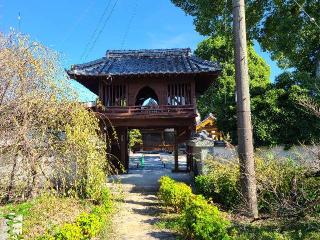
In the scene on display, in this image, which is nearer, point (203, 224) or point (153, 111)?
point (203, 224)

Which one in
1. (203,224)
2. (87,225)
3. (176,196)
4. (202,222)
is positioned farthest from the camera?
(176,196)

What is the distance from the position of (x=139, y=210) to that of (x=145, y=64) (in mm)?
10388

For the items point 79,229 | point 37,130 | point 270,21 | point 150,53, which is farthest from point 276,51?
point 79,229

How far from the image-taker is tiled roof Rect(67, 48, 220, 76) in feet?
60.8

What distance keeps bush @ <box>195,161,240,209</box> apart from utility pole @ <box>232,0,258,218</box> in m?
1.03

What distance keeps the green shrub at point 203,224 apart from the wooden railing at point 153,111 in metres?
10.2

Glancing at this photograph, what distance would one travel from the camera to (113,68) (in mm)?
19688

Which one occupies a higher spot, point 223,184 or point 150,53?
point 150,53

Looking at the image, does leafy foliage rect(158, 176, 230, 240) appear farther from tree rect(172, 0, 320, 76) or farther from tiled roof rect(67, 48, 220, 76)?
tree rect(172, 0, 320, 76)

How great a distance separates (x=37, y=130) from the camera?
9.35 meters

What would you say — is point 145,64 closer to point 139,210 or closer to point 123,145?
point 123,145

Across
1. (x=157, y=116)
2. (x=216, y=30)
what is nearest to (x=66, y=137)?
(x=157, y=116)

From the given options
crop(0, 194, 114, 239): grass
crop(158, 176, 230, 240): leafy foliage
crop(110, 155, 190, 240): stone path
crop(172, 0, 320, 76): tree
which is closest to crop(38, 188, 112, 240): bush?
crop(0, 194, 114, 239): grass

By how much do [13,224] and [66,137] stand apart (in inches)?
134
